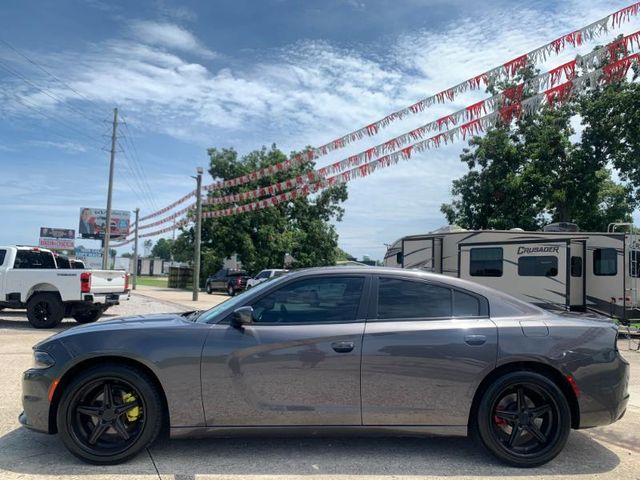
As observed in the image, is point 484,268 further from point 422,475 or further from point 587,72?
point 422,475

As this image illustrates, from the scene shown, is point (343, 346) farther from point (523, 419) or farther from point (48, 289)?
point (48, 289)

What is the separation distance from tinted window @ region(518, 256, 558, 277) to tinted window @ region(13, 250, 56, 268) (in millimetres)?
12006

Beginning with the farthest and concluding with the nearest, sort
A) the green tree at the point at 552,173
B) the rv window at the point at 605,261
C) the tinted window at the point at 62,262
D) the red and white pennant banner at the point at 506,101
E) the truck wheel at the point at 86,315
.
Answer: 1. the green tree at the point at 552,173
2. the tinted window at the point at 62,262
3. the rv window at the point at 605,261
4. the truck wheel at the point at 86,315
5. the red and white pennant banner at the point at 506,101

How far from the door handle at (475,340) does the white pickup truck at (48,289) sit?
10.2m

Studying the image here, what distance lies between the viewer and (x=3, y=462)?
4086 mm

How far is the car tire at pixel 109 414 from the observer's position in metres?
4.05

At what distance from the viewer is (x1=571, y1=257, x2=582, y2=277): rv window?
46.4 ft

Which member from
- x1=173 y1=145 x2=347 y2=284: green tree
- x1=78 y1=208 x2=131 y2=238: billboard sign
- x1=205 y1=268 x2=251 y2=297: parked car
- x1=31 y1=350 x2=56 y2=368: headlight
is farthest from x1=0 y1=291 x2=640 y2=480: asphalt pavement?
x1=78 y1=208 x2=131 y2=238: billboard sign

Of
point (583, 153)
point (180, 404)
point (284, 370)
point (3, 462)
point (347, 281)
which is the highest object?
point (583, 153)

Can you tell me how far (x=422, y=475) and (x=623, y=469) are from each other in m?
1.64

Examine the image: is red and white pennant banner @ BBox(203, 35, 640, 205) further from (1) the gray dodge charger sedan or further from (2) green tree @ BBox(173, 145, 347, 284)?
(2) green tree @ BBox(173, 145, 347, 284)

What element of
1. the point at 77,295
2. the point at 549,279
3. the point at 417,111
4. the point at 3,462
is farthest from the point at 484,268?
the point at 3,462

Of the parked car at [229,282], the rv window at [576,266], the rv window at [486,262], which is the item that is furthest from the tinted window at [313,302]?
the parked car at [229,282]

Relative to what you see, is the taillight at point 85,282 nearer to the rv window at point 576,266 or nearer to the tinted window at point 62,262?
the tinted window at point 62,262
